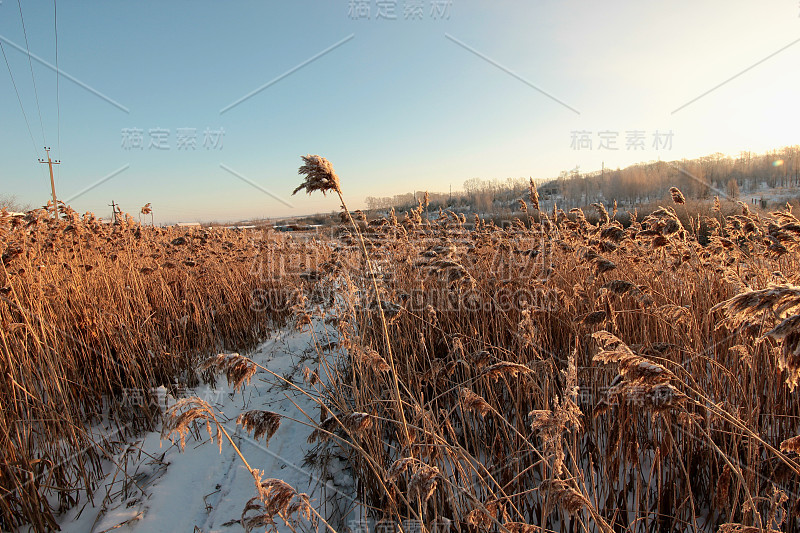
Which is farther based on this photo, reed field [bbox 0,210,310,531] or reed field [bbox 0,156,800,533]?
reed field [bbox 0,210,310,531]

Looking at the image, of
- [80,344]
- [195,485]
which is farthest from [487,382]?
[80,344]

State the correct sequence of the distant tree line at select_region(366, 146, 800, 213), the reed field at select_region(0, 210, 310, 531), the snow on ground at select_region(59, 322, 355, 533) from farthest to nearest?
the distant tree line at select_region(366, 146, 800, 213) → the reed field at select_region(0, 210, 310, 531) → the snow on ground at select_region(59, 322, 355, 533)

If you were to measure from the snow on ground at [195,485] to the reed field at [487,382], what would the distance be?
13 centimetres

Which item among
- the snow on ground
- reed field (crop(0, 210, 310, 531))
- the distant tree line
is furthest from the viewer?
the distant tree line

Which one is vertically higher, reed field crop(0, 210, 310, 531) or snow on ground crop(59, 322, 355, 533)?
reed field crop(0, 210, 310, 531)

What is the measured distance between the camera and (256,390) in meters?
3.73

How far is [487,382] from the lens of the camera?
2279mm

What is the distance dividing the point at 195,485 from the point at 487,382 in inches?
86.2

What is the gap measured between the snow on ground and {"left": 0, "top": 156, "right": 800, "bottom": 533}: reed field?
0.13 metres

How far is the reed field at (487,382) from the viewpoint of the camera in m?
1.27

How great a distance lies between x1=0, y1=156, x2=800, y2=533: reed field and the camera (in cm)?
127

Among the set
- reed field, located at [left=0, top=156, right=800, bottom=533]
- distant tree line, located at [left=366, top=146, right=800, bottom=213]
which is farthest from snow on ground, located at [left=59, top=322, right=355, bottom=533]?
distant tree line, located at [left=366, top=146, right=800, bottom=213]

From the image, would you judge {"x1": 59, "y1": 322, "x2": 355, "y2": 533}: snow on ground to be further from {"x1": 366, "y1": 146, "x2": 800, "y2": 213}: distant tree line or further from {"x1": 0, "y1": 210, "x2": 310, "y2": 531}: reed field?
{"x1": 366, "y1": 146, "x2": 800, "y2": 213}: distant tree line

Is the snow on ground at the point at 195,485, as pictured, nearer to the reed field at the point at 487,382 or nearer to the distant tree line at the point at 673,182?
the reed field at the point at 487,382
